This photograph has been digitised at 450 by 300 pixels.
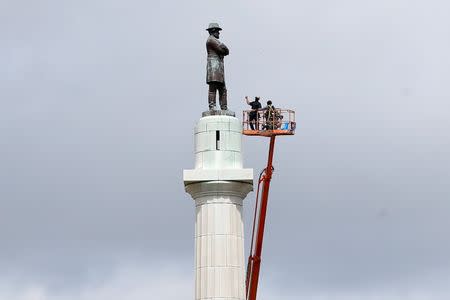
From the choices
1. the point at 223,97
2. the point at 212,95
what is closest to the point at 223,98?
the point at 223,97

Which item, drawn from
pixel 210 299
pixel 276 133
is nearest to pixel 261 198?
pixel 276 133

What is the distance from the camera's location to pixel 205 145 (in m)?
74.8

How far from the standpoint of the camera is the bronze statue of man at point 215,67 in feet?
252

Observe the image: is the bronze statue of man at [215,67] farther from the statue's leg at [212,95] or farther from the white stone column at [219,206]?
the white stone column at [219,206]

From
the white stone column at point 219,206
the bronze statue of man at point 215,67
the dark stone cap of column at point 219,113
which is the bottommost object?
the white stone column at point 219,206

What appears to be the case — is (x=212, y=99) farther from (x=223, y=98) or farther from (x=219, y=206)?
(x=219, y=206)

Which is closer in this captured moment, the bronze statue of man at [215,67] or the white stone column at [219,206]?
the white stone column at [219,206]

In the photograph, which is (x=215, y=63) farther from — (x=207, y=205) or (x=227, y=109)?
(x=207, y=205)

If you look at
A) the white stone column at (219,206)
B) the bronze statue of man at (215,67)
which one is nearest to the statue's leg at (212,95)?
the bronze statue of man at (215,67)

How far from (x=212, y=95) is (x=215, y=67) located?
1.73m

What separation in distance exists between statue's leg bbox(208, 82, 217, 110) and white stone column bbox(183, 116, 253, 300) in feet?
5.09

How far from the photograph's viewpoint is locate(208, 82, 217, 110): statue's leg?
7662cm

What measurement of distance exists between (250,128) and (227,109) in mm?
2179

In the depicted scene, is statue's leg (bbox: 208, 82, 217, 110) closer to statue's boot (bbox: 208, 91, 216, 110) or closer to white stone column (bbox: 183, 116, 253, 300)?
statue's boot (bbox: 208, 91, 216, 110)
